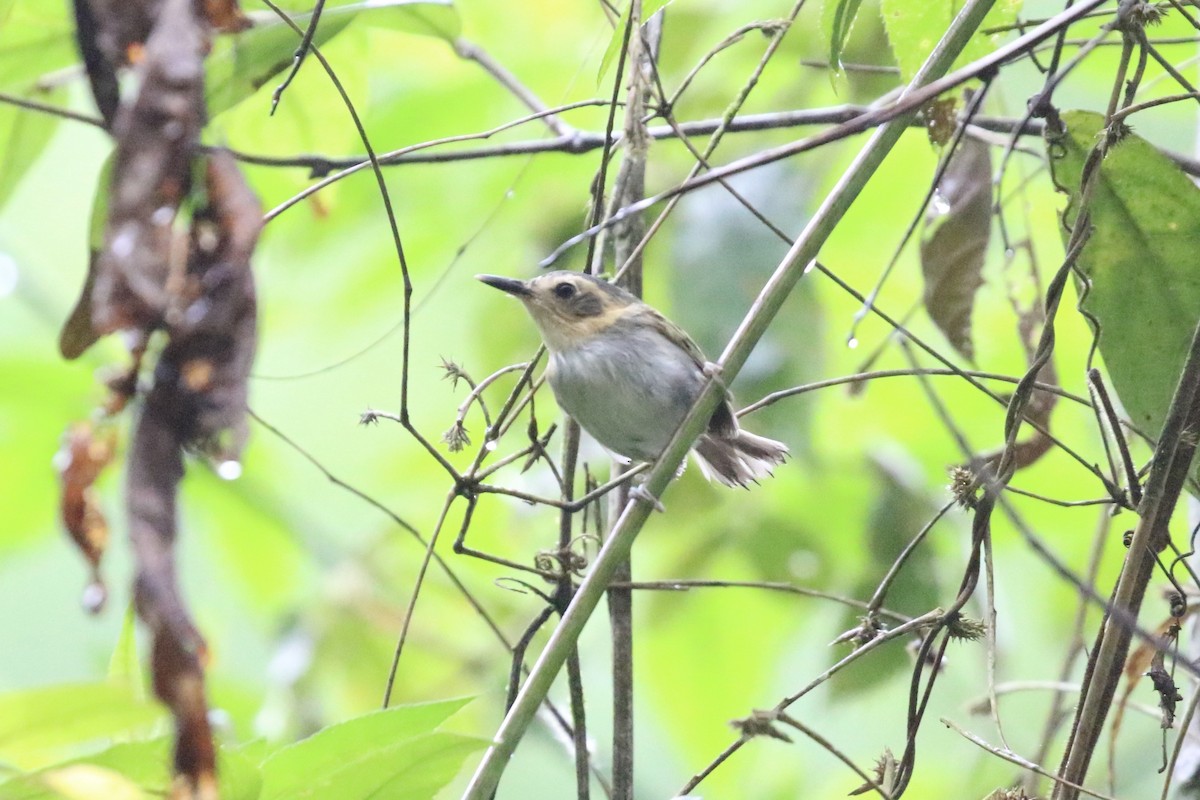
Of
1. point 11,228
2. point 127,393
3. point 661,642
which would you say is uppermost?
point 11,228

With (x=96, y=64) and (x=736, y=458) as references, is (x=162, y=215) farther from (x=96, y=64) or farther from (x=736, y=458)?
(x=736, y=458)

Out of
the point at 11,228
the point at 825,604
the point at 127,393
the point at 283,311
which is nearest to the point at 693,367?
the point at 825,604

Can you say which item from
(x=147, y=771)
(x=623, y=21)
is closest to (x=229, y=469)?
(x=147, y=771)

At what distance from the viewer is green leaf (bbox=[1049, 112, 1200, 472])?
150 cm

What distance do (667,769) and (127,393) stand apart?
184 inches

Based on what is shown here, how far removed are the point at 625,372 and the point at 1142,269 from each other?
1.24 meters

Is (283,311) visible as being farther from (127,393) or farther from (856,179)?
(127,393)

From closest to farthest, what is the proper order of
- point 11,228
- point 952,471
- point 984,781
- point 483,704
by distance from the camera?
point 952,471 < point 984,781 < point 483,704 < point 11,228

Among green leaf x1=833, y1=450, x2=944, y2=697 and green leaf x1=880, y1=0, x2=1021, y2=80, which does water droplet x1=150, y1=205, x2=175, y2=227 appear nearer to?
green leaf x1=880, y1=0, x2=1021, y2=80

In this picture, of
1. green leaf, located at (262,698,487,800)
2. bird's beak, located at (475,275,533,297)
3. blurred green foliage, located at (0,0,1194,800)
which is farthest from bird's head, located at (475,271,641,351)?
green leaf, located at (262,698,487,800)

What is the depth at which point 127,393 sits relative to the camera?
0.78 meters

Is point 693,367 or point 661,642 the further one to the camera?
point 661,642

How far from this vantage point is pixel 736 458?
259cm

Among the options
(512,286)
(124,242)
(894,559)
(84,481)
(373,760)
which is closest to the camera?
(124,242)
